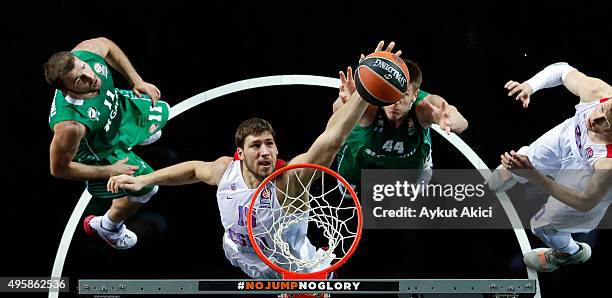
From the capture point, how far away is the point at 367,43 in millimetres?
6926

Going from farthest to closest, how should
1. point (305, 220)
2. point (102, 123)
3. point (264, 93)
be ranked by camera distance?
point (264, 93)
point (102, 123)
point (305, 220)

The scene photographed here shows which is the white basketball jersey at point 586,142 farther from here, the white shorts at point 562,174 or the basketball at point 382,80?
the basketball at point 382,80

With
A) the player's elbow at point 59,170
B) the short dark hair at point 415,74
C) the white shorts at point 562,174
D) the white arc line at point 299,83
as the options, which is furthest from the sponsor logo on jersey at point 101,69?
the white shorts at point 562,174

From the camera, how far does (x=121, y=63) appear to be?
6.81 m

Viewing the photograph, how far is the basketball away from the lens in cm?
609

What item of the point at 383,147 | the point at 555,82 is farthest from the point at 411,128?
the point at 555,82

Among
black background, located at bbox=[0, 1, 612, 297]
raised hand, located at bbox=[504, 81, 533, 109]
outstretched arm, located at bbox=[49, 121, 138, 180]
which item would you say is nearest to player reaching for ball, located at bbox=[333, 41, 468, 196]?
Result: black background, located at bbox=[0, 1, 612, 297]

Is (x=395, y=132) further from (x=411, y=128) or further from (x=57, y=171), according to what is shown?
(x=57, y=171)

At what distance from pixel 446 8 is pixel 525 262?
172 cm

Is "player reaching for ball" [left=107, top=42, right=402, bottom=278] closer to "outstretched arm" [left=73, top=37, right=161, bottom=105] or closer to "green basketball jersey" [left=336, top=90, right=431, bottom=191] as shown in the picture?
"green basketball jersey" [left=336, top=90, right=431, bottom=191]

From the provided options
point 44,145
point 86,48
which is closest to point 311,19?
point 86,48

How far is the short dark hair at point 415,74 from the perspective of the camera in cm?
676

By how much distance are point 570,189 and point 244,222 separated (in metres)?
2.08

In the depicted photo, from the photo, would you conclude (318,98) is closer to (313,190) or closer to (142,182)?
(313,190)
